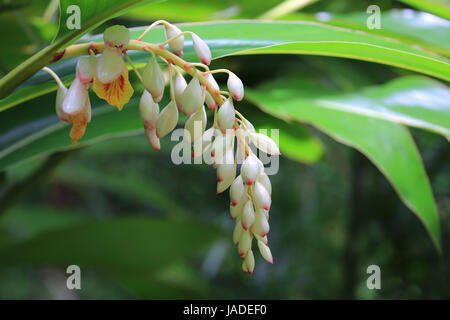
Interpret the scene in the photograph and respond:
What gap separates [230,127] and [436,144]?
93 centimetres

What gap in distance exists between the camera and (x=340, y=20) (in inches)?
25.6

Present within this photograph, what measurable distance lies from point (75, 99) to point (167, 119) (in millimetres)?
50

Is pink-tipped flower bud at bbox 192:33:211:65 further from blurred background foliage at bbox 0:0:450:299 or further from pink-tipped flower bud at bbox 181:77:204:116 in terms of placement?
blurred background foliage at bbox 0:0:450:299

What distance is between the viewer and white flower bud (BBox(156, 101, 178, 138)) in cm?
26

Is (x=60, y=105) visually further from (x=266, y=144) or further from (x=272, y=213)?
(x=272, y=213)

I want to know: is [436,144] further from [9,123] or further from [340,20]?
[9,123]

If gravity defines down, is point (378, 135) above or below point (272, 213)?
below

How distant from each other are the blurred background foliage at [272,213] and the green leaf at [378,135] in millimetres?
81

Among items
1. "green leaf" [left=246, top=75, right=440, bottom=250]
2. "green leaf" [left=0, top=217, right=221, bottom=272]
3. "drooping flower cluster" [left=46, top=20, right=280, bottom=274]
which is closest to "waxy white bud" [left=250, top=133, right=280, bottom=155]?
"drooping flower cluster" [left=46, top=20, right=280, bottom=274]

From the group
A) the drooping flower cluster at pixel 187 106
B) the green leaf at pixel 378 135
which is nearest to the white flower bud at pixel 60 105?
the drooping flower cluster at pixel 187 106

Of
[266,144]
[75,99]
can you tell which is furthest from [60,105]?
[266,144]

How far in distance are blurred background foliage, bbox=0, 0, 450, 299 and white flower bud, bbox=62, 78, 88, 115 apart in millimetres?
220

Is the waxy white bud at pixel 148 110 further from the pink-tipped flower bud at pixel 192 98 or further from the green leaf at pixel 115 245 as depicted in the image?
the green leaf at pixel 115 245

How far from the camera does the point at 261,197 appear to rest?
0.26 m
